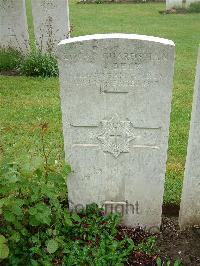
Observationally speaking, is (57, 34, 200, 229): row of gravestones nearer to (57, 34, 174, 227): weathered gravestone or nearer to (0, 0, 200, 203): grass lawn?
(57, 34, 174, 227): weathered gravestone

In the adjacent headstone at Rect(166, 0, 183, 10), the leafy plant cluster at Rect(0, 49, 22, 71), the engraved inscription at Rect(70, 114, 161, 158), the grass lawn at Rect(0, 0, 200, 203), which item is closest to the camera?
the engraved inscription at Rect(70, 114, 161, 158)

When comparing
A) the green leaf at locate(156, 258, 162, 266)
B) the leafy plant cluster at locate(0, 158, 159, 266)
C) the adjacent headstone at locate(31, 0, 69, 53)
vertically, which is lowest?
the green leaf at locate(156, 258, 162, 266)

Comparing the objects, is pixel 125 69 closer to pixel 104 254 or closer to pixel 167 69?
pixel 167 69

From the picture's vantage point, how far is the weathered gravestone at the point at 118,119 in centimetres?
320

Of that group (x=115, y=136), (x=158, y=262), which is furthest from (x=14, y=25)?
(x=158, y=262)

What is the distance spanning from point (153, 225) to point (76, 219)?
77 centimetres

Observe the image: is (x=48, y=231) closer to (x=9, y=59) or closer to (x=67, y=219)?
(x=67, y=219)

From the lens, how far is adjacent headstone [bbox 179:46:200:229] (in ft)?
10.9

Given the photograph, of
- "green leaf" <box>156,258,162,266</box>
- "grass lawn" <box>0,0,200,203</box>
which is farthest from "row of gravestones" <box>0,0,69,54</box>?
"green leaf" <box>156,258,162,266</box>

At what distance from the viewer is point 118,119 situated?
344 centimetres

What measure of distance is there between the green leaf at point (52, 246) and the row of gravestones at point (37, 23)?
563 centimetres

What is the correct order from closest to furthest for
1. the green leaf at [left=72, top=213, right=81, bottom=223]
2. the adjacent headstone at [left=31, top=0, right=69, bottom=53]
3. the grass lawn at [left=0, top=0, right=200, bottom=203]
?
the green leaf at [left=72, top=213, right=81, bottom=223], the grass lawn at [left=0, top=0, right=200, bottom=203], the adjacent headstone at [left=31, top=0, right=69, bottom=53]

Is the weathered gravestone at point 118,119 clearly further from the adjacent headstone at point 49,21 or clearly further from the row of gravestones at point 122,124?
the adjacent headstone at point 49,21

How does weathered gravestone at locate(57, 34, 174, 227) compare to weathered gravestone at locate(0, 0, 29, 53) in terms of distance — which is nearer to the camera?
weathered gravestone at locate(57, 34, 174, 227)
